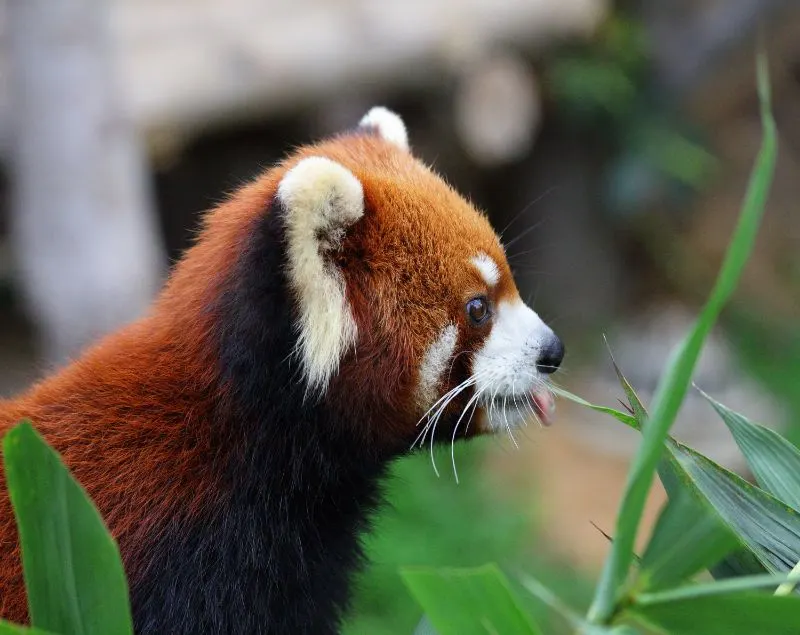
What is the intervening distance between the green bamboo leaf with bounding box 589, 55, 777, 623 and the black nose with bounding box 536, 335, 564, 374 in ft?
2.36

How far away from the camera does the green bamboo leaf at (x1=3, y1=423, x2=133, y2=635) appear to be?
72 centimetres

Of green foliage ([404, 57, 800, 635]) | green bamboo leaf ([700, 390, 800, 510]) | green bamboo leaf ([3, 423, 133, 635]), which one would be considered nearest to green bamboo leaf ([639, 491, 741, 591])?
green foliage ([404, 57, 800, 635])

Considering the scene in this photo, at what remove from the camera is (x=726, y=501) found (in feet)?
2.70

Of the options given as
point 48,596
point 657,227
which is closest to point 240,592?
point 48,596

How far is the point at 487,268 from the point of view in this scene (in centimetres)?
132

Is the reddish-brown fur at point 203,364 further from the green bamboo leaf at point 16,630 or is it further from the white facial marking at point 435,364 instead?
the green bamboo leaf at point 16,630

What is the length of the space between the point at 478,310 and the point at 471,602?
0.67 m

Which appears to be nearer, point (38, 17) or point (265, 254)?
point (265, 254)

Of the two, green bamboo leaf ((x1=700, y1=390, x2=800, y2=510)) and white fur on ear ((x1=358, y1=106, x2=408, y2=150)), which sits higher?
white fur on ear ((x1=358, y1=106, x2=408, y2=150))

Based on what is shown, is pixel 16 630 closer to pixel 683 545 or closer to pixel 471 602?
pixel 471 602

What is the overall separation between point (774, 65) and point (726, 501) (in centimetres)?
560

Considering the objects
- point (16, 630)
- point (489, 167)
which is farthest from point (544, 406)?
point (489, 167)

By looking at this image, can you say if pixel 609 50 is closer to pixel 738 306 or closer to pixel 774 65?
pixel 738 306

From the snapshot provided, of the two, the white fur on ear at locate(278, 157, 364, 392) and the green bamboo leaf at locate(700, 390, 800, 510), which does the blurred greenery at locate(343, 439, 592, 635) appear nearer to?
the white fur on ear at locate(278, 157, 364, 392)
